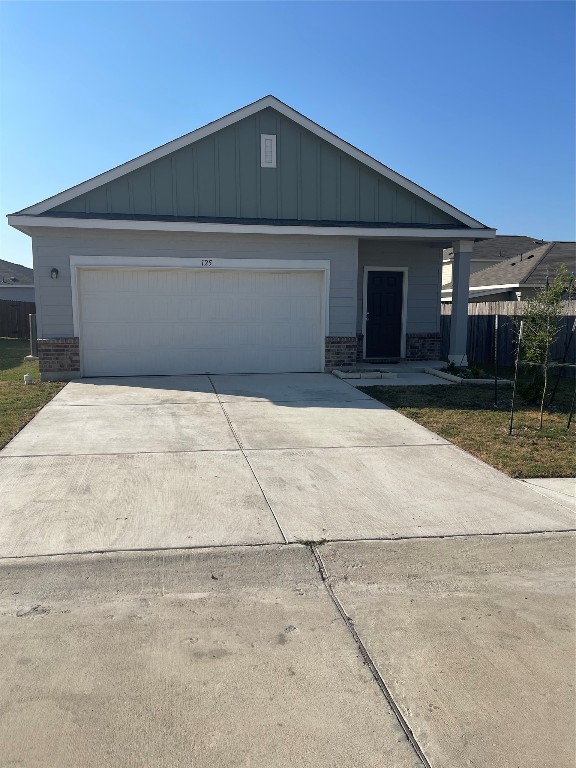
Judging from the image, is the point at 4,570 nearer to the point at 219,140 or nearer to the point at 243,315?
the point at 243,315

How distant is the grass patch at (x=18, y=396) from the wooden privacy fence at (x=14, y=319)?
13.3 metres

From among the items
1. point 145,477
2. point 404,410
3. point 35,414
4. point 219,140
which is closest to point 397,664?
point 145,477

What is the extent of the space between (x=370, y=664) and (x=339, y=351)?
10.4 meters

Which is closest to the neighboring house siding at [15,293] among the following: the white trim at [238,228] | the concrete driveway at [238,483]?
the white trim at [238,228]

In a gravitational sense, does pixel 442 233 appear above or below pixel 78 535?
above

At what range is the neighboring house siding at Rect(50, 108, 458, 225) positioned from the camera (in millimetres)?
12125

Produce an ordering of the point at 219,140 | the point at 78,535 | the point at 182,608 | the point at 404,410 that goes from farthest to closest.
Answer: the point at 219,140
the point at 404,410
the point at 78,535
the point at 182,608

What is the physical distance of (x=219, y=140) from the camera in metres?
12.4

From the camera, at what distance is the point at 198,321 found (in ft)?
41.6

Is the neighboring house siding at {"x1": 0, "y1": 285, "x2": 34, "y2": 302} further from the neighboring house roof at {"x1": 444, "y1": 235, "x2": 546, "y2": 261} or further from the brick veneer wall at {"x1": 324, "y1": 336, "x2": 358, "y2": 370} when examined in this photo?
the brick veneer wall at {"x1": 324, "y1": 336, "x2": 358, "y2": 370}

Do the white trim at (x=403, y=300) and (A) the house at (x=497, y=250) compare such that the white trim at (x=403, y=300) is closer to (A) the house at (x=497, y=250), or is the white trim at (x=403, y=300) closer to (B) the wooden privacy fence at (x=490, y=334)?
(B) the wooden privacy fence at (x=490, y=334)

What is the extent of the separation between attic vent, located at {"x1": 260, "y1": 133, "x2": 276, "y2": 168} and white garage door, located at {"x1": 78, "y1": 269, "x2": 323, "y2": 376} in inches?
88.5

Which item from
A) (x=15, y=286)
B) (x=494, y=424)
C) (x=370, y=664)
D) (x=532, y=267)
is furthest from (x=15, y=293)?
(x=370, y=664)

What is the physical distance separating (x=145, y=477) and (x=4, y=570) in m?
2.00
